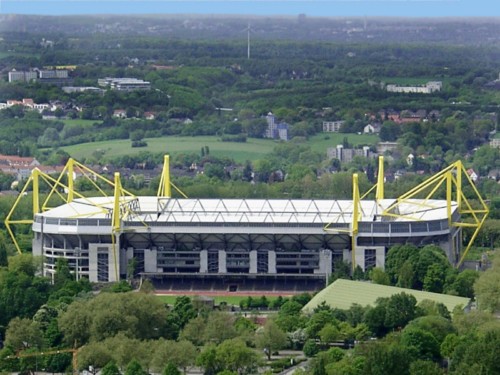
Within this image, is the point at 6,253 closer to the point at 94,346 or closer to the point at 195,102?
the point at 94,346

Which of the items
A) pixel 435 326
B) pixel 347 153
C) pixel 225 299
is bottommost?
pixel 347 153

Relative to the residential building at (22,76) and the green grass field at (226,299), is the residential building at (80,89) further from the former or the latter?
the green grass field at (226,299)

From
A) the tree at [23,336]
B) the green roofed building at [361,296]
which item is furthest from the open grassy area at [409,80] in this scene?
the tree at [23,336]

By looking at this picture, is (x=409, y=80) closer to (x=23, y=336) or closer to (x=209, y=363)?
(x=23, y=336)

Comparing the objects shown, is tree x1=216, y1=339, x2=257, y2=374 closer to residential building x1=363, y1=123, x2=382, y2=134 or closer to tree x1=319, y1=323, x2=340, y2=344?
tree x1=319, y1=323, x2=340, y2=344

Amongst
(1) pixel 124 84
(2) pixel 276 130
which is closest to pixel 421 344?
(2) pixel 276 130

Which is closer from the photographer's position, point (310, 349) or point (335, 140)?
point (310, 349)
